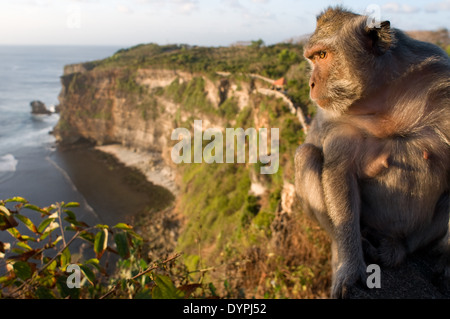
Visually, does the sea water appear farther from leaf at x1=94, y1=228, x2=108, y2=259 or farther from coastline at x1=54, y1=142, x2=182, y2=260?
leaf at x1=94, y1=228, x2=108, y2=259

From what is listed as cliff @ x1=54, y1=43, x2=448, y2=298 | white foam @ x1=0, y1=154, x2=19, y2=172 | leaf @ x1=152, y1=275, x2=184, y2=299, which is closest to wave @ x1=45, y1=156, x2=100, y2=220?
cliff @ x1=54, y1=43, x2=448, y2=298

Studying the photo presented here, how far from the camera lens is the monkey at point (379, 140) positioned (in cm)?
345

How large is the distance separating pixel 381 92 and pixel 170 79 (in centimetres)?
5871

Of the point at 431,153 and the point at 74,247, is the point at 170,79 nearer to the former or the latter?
the point at 74,247

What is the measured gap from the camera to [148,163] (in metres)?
54.7

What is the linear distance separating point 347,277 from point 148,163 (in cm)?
5293

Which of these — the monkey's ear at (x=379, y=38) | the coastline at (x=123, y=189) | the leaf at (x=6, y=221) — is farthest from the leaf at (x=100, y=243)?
the coastline at (x=123, y=189)

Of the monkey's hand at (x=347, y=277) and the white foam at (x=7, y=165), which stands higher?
the monkey's hand at (x=347, y=277)

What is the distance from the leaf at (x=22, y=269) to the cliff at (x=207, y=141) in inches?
74.9

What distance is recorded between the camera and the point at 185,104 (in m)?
53.5

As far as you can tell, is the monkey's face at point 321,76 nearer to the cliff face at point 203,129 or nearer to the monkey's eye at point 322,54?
the monkey's eye at point 322,54

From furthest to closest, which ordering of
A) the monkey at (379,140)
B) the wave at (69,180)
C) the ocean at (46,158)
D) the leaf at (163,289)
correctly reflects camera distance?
the wave at (69,180) → the ocean at (46,158) → the monkey at (379,140) → the leaf at (163,289)

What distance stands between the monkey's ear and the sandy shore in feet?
146
